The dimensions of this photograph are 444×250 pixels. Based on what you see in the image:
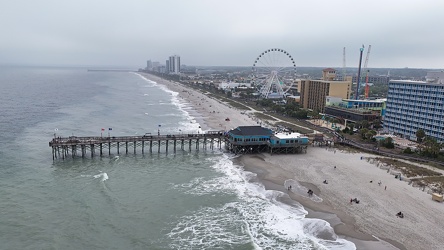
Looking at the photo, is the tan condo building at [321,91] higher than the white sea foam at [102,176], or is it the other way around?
the tan condo building at [321,91]

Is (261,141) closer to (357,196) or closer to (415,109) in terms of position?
(357,196)

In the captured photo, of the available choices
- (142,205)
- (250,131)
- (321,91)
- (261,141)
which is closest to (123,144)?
(250,131)

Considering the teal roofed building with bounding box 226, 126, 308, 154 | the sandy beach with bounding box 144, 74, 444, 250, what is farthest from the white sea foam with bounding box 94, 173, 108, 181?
the teal roofed building with bounding box 226, 126, 308, 154

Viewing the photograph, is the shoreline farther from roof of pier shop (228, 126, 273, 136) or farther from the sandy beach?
roof of pier shop (228, 126, 273, 136)

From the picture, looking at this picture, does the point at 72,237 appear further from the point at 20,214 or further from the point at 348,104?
the point at 348,104

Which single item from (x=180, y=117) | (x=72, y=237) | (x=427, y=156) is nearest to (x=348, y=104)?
(x=427, y=156)

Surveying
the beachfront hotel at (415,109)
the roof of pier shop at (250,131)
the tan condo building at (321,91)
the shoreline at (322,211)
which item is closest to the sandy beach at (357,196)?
the shoreline at (322,211)

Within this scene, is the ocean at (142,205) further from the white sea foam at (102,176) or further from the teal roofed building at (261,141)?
the teal roofed building at (261,141)
